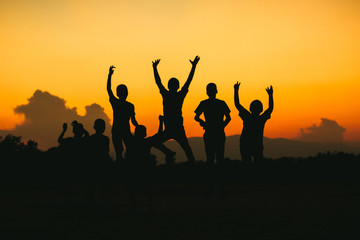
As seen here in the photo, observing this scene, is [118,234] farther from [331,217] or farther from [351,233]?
[331,217]

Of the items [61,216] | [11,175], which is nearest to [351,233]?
[61,216]

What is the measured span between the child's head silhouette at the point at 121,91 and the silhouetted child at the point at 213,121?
1924mm

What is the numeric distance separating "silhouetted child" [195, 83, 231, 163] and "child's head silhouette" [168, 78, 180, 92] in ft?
3.17

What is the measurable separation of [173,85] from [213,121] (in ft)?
4.66

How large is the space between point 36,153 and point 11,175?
1822 mm

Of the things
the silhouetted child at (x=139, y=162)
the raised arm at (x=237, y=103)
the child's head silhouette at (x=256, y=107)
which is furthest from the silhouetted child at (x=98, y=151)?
the child's head silhouette at (x=256, y=107)

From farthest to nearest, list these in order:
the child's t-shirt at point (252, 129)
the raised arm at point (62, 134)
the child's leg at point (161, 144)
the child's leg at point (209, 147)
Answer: the child's t-shirt at point (252, 129), the child's leg at point (209, 147), the raised arm at point (62, 134), the child's leg at point (161, 144)

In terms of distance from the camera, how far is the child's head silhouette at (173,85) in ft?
31.3

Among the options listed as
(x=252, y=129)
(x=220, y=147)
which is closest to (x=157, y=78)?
(x=220, y=147)

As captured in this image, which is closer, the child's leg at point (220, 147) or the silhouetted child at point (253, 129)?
the child's leg at point (220, 147)

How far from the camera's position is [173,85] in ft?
31.3

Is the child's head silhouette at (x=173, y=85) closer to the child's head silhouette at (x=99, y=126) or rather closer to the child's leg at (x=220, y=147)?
the child's leg at (x=220, y=147)

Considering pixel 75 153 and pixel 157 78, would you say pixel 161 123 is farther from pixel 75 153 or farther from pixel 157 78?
pixel 75 153

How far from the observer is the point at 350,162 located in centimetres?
1973
